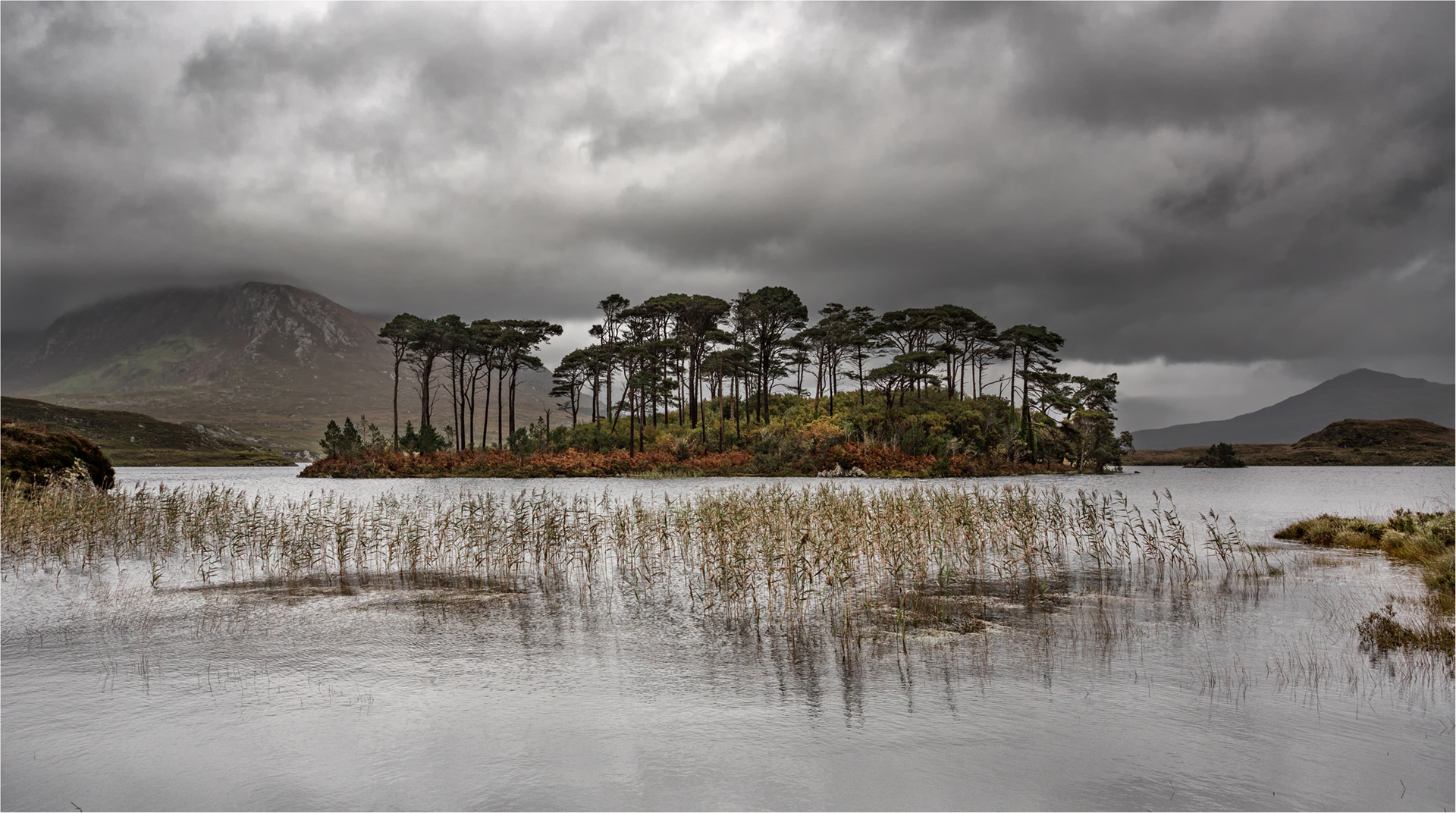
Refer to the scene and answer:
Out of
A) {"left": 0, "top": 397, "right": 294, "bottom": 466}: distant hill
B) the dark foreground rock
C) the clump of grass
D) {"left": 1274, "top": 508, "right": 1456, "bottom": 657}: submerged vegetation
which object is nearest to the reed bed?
{"left": 1274, "top": 508, "right": 1456, "bottom": 657}: submerged vegetation

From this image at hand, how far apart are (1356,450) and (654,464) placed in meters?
133

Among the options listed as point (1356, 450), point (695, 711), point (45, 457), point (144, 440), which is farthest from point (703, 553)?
point (1356, 450)

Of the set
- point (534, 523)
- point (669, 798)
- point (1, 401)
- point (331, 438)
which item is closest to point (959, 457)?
point (534, 523)

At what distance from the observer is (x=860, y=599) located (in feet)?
47.3

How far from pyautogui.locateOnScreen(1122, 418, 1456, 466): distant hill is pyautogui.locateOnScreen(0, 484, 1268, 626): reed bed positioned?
105217 mm

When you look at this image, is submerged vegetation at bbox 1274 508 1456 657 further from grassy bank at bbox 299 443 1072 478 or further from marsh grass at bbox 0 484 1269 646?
grassy bank at bbox 299 443 1072 478

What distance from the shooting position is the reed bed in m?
16.2

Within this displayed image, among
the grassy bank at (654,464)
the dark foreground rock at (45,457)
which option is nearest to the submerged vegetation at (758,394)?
the grassy bank at (654,464)

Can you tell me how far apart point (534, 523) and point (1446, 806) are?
1822 centimetres

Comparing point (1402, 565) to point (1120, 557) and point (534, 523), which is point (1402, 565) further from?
point (534, 523)

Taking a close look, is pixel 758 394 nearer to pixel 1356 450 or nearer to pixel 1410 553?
pixel 1410 553

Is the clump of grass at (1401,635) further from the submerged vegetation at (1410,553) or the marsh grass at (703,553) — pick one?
the marsh grass at (703,553)

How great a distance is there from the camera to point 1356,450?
12812cm

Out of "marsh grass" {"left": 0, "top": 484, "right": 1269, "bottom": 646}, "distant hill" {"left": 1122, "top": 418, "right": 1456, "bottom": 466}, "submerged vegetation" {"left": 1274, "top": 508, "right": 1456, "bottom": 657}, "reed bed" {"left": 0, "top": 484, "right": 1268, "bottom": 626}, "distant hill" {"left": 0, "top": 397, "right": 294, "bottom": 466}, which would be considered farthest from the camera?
"distant hill" {"left": 1122, "top": 418, "right": 1456, "bottom": 466}
